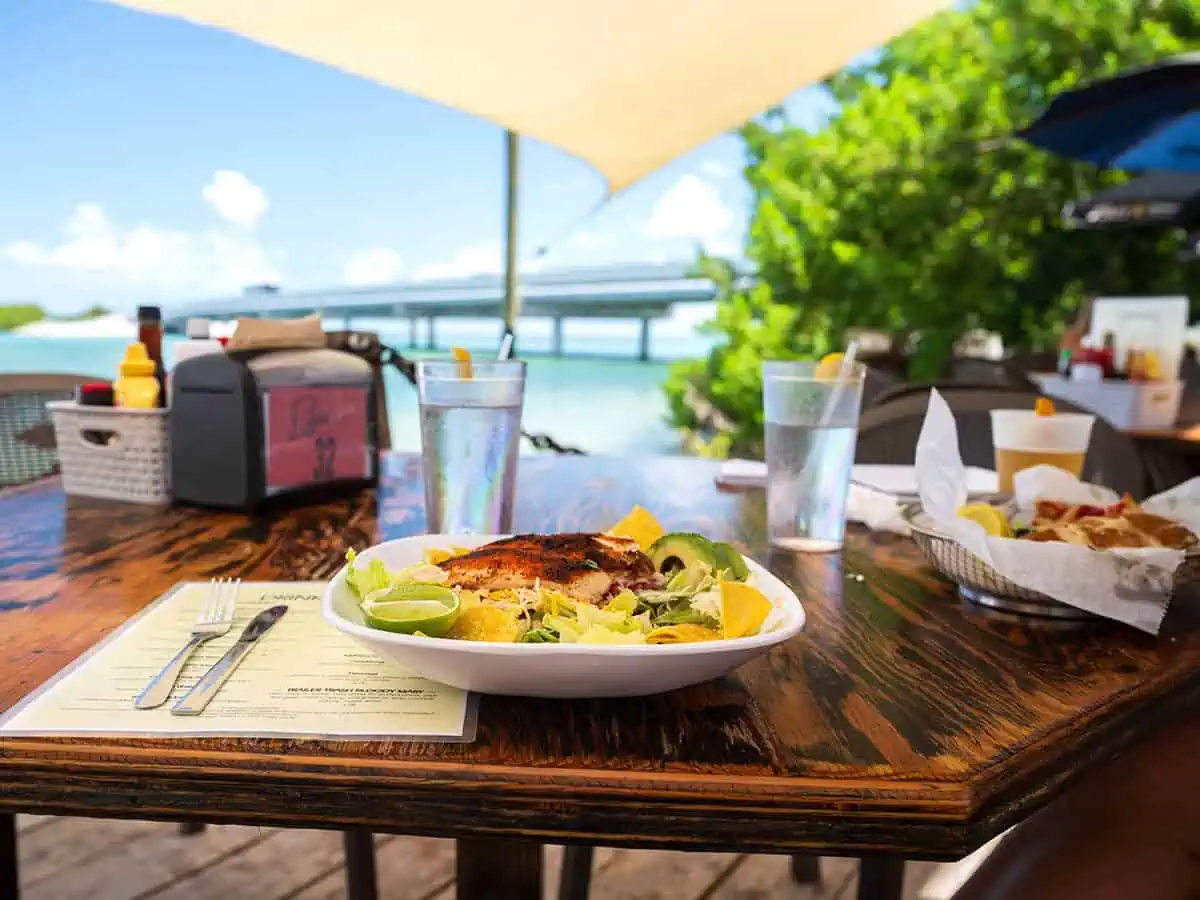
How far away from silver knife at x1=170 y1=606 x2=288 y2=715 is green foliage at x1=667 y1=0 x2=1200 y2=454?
6.61 meters

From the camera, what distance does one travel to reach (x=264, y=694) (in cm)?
58

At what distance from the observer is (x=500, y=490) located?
1.02 m

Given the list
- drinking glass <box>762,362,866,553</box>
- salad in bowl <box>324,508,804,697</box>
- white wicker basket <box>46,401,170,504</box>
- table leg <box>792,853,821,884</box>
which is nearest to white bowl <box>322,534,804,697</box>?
salad in bowl <box>324,508,804,697</box>

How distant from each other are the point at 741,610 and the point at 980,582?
349mm

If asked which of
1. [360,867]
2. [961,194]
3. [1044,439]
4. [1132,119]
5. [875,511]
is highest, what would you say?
[961,194]

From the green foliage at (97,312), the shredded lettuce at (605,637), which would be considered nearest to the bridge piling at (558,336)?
the green foliage at (97,312)

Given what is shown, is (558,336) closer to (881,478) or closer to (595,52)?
(595,52)

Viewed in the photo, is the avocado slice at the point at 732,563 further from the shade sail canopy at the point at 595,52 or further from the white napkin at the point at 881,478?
the shade sail canopy at the point at 595,52

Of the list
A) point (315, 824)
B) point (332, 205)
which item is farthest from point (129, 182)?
point (315, 824)

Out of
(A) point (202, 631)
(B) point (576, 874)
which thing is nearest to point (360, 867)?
(B) point (576, 874)

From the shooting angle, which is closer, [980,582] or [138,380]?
[980,582]

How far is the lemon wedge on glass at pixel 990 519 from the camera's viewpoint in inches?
33.9

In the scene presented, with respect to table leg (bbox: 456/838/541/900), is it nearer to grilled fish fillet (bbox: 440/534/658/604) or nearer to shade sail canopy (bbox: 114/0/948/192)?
grilled fish fillet (bbox: 440/534/658/604)

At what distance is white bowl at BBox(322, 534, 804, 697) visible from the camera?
0.51 metres
